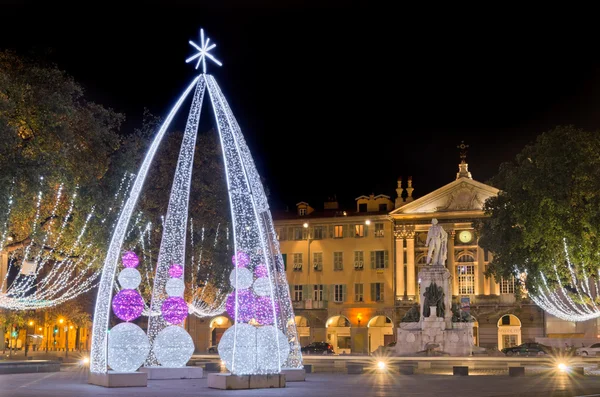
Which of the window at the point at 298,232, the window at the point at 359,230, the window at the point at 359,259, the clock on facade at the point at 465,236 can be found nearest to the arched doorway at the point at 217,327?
the window at the point at 298,232

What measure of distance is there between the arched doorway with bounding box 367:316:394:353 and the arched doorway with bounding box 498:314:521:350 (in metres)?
10.6

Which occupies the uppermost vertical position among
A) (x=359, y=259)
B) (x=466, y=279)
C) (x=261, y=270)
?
(x=359, y=259)

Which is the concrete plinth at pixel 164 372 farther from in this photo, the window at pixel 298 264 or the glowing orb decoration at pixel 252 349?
the window at pixel 298 264

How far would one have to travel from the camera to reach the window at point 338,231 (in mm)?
Result: 89250

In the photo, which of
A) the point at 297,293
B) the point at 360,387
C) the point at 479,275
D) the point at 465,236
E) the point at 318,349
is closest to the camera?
the point at 360,387

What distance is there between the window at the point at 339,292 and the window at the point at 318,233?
5.17m

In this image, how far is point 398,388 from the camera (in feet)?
79.2

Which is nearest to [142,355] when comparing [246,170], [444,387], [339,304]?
[246,170]

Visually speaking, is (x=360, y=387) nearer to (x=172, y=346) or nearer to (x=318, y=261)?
(x=172, y=346)

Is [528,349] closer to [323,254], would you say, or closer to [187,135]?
[323,254]

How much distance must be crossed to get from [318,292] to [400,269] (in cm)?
864

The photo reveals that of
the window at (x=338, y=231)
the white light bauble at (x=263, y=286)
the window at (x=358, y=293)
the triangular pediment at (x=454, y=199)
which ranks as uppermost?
the triangular pediment at (x=454, y=199)

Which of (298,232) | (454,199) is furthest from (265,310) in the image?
(298,232)

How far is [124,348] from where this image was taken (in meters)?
23.5
